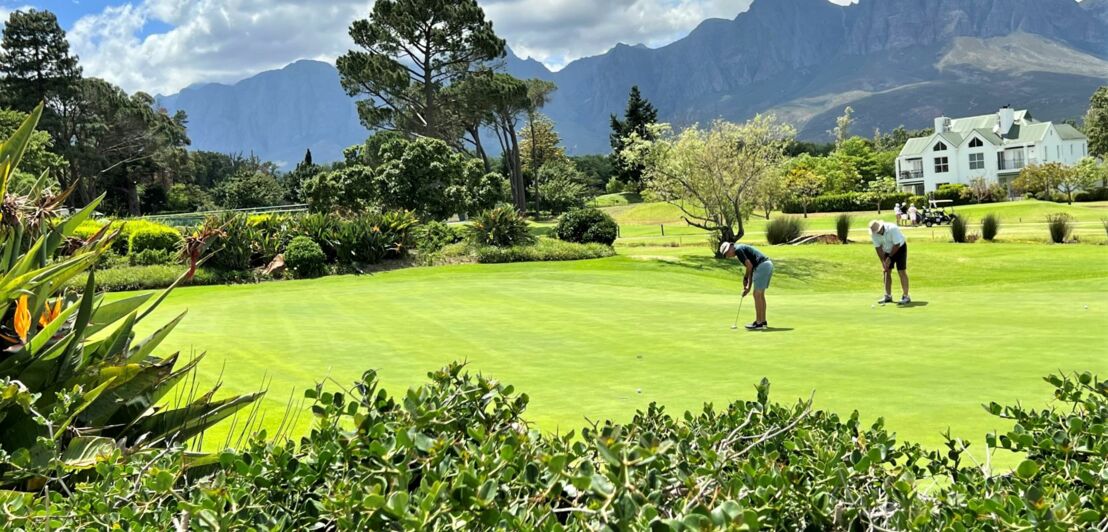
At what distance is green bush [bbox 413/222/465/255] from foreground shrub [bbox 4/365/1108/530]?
3038cm

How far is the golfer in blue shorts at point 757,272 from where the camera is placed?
43.0ft

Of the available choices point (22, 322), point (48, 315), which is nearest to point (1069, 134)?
point (48, 315)

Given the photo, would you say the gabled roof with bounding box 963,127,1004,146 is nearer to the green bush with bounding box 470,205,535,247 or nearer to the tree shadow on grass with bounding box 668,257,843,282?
the tree shadow on grass with bounding box 668,257,843,282

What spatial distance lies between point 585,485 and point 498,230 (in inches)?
1293

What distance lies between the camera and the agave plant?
10.6 feet

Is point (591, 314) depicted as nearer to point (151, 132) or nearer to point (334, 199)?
point (334, 199)

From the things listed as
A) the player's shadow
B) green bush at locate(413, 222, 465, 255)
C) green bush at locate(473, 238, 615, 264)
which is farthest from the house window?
the player's shadow

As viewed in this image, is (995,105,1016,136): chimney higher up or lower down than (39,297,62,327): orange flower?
higher up

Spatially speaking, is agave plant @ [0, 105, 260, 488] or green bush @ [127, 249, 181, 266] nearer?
agave plant @ [0, 105, 260, 488]

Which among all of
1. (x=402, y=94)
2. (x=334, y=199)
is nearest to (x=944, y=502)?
(x=334, y=199)

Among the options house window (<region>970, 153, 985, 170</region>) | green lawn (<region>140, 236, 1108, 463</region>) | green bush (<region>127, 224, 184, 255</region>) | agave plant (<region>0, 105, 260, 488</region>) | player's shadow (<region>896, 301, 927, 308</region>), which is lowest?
player's shadow (<region>896, 301, 927, 308</region>)

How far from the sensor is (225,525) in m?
1.97

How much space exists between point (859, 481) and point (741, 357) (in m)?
7.49

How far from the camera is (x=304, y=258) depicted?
28.4 m
